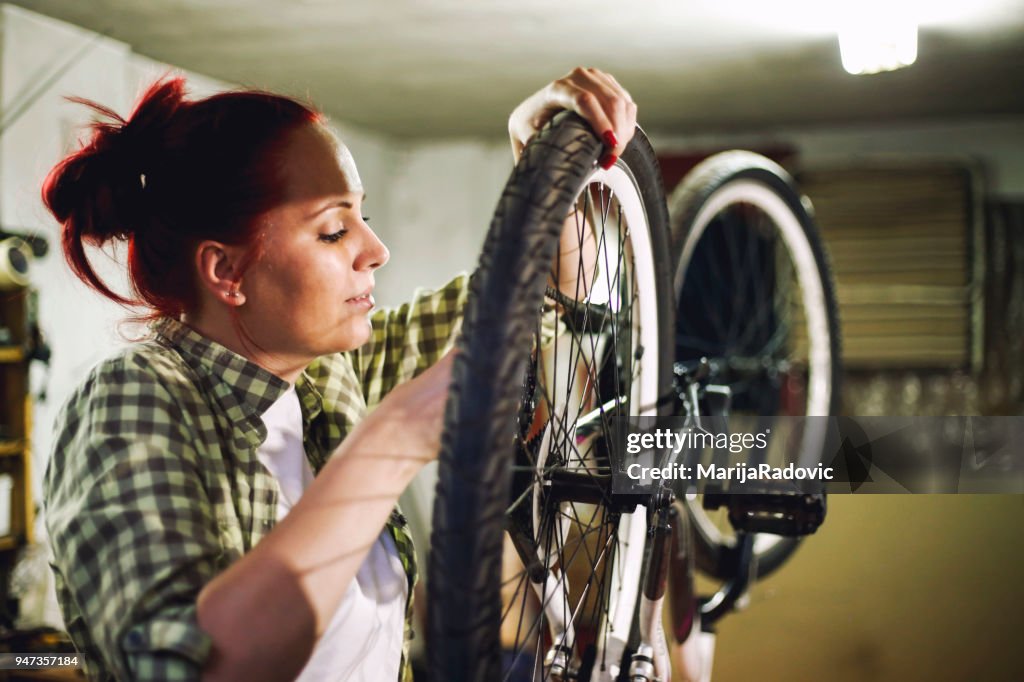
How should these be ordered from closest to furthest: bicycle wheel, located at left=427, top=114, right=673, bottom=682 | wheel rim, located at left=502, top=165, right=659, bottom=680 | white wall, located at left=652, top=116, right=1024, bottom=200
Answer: bicycle wheel, located at left=427, top=114, right=673, bottom=682 < wheel rim, located at left=502, top=165, right=659, bottom=680 < white wall, located at left=652, top=116, right=1024, bottom=200

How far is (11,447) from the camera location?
258 centimetres

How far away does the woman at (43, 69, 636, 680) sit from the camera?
0.55 metres

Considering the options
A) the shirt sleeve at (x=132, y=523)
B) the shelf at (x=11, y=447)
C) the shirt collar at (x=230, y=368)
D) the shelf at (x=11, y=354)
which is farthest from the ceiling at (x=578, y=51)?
the shirt sleeve at (x=132, y=523)

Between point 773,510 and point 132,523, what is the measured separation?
2.75ft

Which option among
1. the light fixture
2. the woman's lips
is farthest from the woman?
the light fixture

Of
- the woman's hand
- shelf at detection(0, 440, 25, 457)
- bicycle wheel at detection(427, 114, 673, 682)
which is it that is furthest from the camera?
shelf at detection(0, 440, 25, 457)

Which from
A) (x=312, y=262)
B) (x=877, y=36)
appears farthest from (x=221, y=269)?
(x=877, y=36)

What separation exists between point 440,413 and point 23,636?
2465 mm

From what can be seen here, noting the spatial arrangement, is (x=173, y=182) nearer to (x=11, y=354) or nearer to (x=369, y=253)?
(x=369, y=253)

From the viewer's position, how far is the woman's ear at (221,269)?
29.3 inches

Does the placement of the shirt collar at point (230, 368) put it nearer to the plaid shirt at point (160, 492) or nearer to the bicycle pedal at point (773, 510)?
the plaid shirt at point (160, 492)

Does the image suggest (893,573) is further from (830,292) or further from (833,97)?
(833,97)

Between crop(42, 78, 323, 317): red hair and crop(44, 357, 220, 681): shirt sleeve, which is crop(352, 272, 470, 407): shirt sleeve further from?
crop(44, 357, 220, 681): shirt sleeve

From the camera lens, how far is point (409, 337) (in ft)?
3.51
